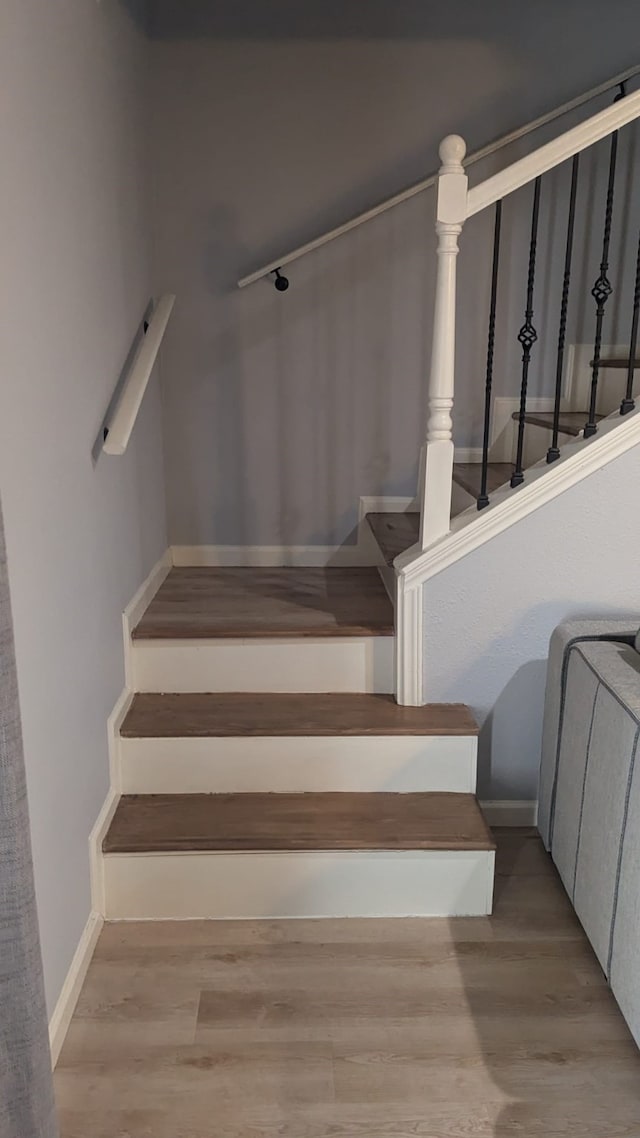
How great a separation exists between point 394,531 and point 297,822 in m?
1.15

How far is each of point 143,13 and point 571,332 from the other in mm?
1785

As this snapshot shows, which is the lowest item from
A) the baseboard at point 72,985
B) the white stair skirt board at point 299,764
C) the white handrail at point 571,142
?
the baseboard at point 72,985

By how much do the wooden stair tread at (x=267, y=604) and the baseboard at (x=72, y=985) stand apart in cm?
77

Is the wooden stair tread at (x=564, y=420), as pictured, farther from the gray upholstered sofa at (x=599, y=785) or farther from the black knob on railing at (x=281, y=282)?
the black knob on railing at (x=281, y=282)

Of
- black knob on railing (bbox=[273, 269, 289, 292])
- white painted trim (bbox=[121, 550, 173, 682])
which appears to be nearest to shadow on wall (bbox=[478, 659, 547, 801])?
white painted trim (bbox=[121, 550, 173, 682])

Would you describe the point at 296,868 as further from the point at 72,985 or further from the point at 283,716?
the point at 72,985

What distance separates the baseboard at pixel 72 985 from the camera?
1.65 metres

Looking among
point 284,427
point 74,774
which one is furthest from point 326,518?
point 74,774

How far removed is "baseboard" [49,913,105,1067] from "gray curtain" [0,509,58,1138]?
330 mm

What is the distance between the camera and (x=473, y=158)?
2865 mm

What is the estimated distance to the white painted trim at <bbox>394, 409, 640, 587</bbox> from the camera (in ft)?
7.03

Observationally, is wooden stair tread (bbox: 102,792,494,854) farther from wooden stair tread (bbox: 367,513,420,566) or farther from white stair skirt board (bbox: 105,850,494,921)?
wooden stair tread (bbox: 367,513,420,566)

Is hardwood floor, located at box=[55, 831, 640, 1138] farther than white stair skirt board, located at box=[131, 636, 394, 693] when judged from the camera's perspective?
No

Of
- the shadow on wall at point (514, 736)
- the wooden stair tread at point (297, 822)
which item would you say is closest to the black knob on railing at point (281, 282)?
the shadow on wall at point (514, 736)
